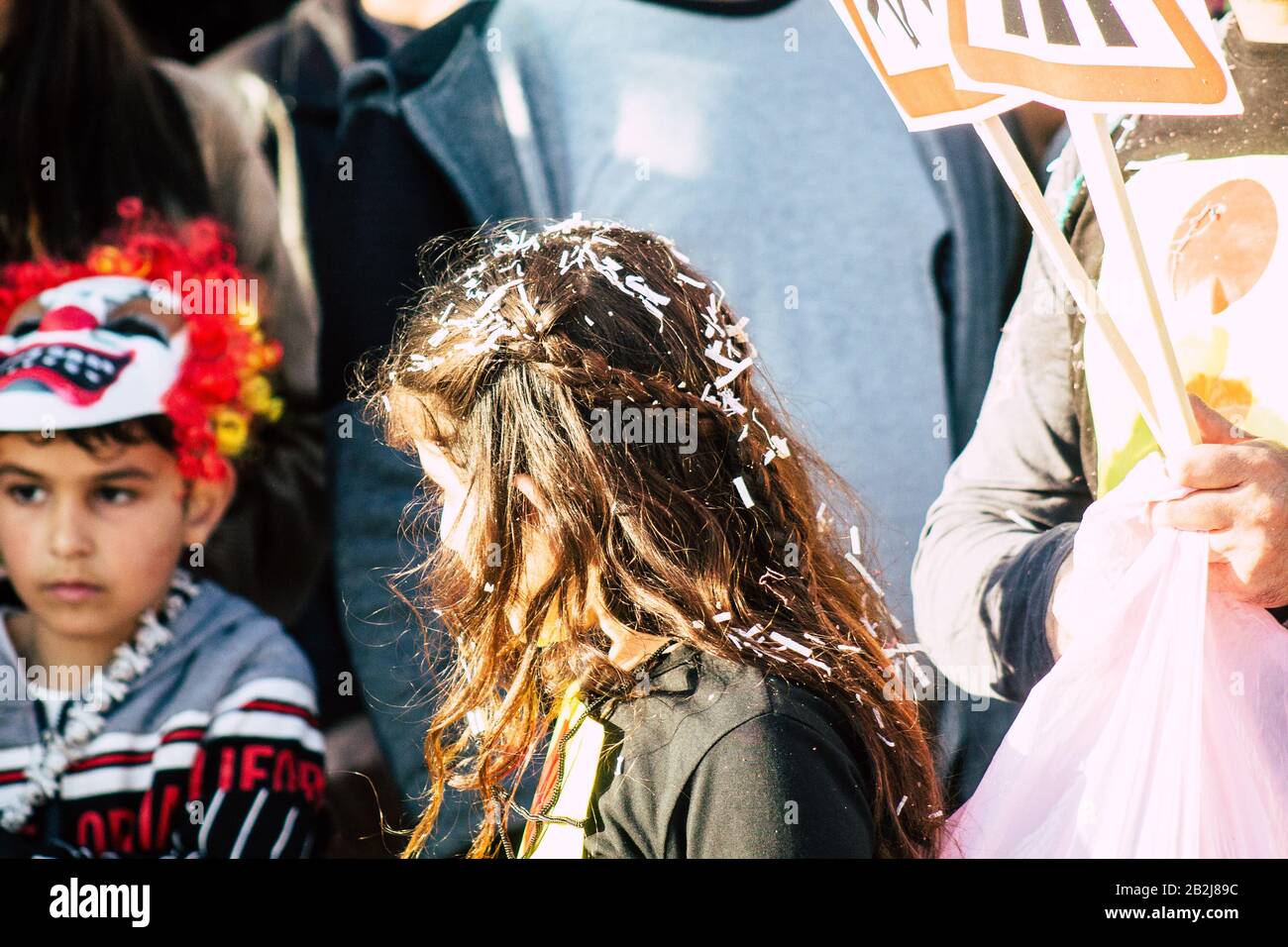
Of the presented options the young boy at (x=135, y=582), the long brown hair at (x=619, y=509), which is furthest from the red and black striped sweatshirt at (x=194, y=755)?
the long brown hair at (x=619, y=509)

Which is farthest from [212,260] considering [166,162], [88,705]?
[88,705]

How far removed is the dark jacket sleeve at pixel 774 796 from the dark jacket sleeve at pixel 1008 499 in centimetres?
78

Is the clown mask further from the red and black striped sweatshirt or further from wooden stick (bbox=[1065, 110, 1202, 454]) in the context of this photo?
wooden stick (bbox=[1065, 110, 1202, 454])

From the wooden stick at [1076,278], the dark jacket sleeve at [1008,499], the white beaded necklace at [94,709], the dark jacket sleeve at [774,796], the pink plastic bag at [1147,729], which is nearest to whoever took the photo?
the dark jacket sleeve at [774,796]

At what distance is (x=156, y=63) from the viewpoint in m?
2.08

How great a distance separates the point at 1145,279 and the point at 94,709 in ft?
5.81

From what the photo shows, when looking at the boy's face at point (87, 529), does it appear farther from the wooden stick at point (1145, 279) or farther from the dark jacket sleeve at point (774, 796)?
the wooden stick at point (1145, 279)

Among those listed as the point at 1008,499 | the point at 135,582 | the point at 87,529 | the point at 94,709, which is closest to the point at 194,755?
the point at 94,709

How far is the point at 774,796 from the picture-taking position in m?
1.11

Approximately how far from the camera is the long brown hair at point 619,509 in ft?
4.22
